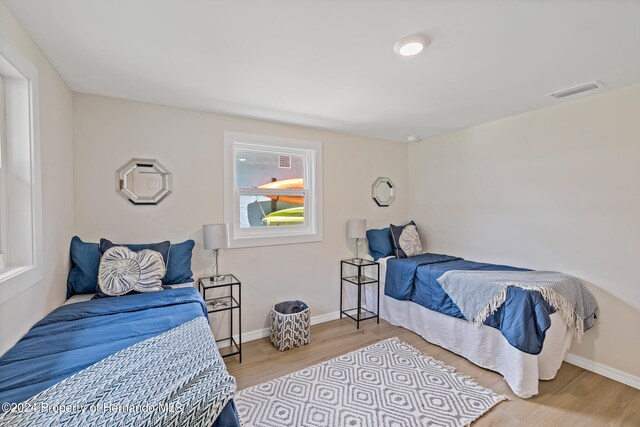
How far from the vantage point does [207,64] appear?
1.86 m

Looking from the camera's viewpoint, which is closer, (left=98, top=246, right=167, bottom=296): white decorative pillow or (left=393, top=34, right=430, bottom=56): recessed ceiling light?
(left=393, top=34, right=430, bottom=56): recessed ceiling light

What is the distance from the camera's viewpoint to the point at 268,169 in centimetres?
315

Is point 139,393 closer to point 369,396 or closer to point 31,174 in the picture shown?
point 31,174

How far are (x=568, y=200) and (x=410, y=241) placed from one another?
1.59m

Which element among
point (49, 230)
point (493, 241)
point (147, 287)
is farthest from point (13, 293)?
point (493, 241)

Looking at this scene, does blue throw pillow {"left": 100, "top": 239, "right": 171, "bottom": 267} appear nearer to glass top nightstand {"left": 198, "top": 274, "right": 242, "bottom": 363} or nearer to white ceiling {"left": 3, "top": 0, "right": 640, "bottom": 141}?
glass top nightstand {"left": 198, "top": 274, "right": 242, "bottom": 363}

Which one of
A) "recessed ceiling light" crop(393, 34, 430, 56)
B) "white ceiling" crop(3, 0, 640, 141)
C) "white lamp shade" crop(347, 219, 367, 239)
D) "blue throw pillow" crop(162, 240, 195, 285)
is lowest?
"blue throw pillow" crop(162, 240, 195, 285)

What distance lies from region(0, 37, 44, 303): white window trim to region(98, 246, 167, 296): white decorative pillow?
42 cm

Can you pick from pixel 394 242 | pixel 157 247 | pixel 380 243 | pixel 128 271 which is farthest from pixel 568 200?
pixel 128 271

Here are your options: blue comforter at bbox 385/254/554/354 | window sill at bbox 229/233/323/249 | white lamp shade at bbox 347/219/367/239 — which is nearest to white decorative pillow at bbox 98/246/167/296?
window sill at bbox 229/233/323/249

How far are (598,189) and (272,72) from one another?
2.83 metres

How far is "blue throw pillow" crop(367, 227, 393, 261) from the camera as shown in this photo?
11.7ft

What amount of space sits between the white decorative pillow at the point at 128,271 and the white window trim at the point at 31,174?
42 cm

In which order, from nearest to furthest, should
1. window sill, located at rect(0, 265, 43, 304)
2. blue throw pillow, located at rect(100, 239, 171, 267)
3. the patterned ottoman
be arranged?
window sill, located at rect(0, 265, 43, 304) → blue throw pillow, located at rect(100, 239, 171, 267) → the patterned ottoman
